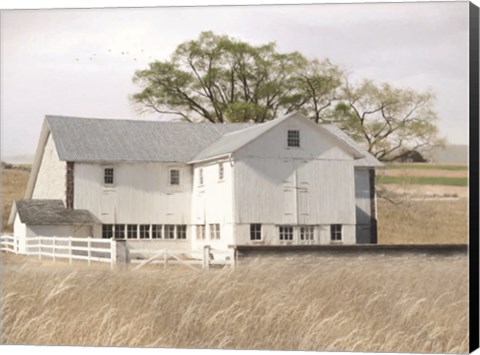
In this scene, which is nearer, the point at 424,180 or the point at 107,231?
the point at 424,180

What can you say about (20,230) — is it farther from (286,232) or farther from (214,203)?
(286,232)

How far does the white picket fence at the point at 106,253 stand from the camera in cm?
2250

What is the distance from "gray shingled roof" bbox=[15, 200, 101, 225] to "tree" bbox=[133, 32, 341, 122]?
2936 mm

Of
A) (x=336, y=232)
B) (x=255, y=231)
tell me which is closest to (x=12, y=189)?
(x=255, y=231)

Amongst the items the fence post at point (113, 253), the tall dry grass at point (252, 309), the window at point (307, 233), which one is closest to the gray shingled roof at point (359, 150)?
the window at point (307, 233)

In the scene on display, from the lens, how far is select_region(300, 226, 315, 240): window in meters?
25.1

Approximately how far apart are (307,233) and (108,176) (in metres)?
5.41

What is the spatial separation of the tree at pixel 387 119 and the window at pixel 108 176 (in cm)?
617

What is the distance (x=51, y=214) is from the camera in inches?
1003

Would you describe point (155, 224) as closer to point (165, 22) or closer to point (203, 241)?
point (203, 241)

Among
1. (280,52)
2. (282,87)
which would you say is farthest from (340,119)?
(280,52)

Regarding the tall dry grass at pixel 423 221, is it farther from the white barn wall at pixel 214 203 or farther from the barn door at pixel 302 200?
the white barn wall at pixel 214 203

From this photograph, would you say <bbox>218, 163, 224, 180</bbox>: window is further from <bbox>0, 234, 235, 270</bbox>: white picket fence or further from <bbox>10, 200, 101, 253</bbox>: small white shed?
<bbox>10, 200, 101, 253</bbox>: small white shed

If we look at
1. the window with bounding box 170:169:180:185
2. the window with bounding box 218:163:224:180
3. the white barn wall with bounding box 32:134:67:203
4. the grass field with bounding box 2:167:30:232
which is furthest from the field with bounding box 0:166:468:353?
the window with bounding box 170:169:180:185
